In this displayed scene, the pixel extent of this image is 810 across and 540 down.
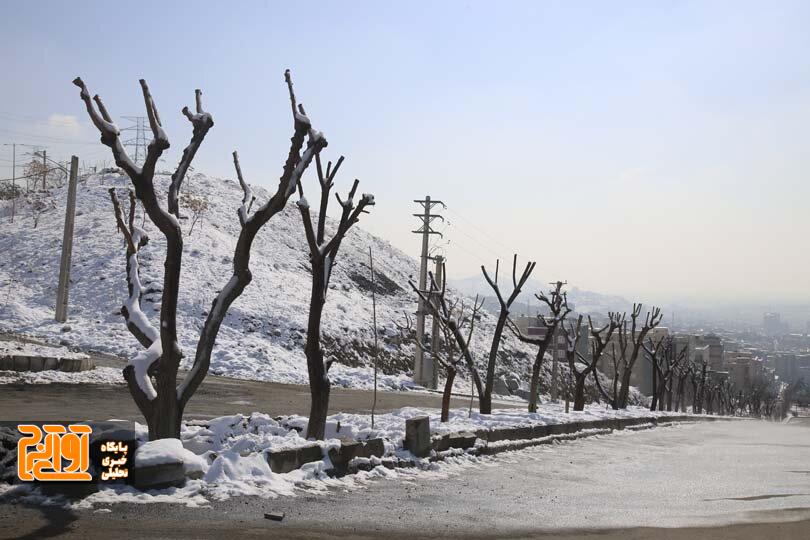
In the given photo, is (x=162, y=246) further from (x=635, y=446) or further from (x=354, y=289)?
(x=635, y=446)

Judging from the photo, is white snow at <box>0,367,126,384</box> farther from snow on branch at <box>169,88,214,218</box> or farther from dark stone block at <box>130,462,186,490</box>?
dark stone block at <box>130,462,186,490</box>

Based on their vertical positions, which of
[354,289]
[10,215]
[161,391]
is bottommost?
[161,391]

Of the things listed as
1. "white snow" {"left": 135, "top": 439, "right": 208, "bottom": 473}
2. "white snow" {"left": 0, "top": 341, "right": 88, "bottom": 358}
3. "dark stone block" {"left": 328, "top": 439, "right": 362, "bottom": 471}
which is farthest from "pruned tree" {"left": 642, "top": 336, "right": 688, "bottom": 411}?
"white snow" {"left": 135, "top": 439, "right": 208, "bottom": 473}

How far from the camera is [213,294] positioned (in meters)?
41.2

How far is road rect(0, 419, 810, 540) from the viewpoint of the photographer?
6.74 meters

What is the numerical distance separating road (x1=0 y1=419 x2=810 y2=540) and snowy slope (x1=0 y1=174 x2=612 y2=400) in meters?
21.4

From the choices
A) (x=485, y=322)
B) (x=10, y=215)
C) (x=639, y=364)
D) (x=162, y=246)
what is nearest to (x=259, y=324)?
(x=162, y=246)

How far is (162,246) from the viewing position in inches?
1838

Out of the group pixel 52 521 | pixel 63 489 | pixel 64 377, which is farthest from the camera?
pixel 64 377

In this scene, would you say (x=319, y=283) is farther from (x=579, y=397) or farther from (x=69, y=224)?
(x=69, y=224)

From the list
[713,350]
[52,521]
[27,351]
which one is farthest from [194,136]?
[713,350]

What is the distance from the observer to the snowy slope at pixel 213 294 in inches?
1350

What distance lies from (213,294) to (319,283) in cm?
3049

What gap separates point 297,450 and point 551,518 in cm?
305
